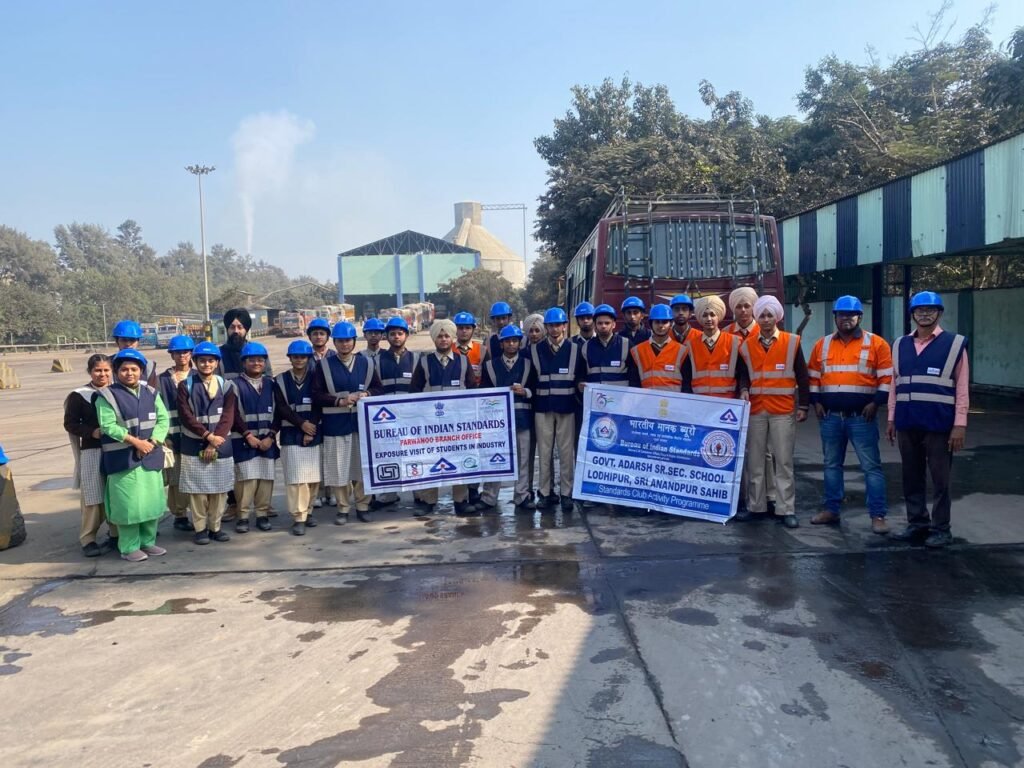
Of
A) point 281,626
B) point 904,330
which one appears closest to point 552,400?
point 281,626

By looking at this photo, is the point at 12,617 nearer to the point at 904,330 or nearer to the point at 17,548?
the point at 17,548

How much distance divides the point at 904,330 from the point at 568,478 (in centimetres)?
1184

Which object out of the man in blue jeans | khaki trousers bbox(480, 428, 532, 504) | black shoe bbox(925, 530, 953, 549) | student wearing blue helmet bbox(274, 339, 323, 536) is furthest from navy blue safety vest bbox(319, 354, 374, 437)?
black shoe bbox(925, 530, 953, 549)

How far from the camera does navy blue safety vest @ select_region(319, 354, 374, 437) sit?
6.98m

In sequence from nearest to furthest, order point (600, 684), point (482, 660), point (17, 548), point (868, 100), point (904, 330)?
point (600, 684) < point (482, 660) < point (17, 548) < point (904, 330) < point (868, 100)

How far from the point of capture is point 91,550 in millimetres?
6297

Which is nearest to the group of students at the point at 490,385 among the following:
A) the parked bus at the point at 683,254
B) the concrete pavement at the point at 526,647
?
the concrete pavement at the point at 526,647

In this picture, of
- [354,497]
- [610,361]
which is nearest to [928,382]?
[610,361]

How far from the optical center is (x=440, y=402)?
7.10 metres

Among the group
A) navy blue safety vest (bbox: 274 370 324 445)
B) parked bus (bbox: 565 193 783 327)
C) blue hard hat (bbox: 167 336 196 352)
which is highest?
parked bus (bbox: 565 193 783 327)

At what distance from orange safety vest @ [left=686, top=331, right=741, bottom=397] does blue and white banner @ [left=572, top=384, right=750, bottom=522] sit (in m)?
0.22

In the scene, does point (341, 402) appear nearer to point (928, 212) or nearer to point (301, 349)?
point (301, 349)

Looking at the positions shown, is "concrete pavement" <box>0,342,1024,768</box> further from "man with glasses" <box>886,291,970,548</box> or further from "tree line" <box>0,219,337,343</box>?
"tree line" <box>0,219,337,343</box>

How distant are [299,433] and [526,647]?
3326 millimetres
